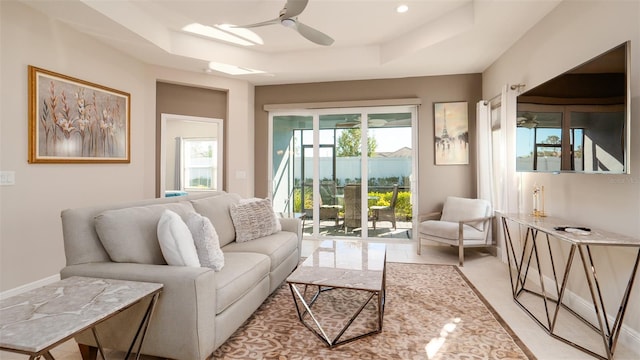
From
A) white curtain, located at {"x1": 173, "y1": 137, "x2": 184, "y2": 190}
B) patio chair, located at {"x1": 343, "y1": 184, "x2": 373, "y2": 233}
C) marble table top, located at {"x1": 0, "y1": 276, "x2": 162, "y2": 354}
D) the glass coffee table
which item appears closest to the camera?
marble table top, located at {"x1": 0, "y1": 276, "x2": 162, "y2": 354}

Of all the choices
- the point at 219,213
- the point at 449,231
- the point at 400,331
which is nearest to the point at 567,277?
the point at 400,331

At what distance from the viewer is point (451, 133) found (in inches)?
187

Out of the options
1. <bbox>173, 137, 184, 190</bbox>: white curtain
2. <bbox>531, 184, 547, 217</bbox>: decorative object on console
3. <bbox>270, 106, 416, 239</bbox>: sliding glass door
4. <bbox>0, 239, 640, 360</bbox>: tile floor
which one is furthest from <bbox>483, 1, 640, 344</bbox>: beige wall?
<bbox>173, 137, 184, 190</bbox>: white curtain

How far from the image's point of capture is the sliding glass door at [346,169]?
4.98 meters

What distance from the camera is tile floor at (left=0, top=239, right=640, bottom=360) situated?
1.93m

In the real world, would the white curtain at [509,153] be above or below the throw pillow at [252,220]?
above

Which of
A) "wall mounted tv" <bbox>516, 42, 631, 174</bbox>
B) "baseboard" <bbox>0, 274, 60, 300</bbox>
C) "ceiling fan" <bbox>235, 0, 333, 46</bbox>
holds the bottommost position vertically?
"baseboard" <bbox>0, 274, 60, 300</bbox>

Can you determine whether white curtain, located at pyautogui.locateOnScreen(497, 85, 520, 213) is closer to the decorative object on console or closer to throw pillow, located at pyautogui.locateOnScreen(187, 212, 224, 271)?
the decorative object on console

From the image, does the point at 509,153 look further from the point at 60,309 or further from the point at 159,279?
the point at 60,309

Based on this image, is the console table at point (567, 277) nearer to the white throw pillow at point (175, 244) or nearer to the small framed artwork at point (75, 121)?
the white throw pillow at point (175, 244)

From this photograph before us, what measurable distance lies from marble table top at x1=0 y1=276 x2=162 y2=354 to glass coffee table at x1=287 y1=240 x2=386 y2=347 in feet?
3.27

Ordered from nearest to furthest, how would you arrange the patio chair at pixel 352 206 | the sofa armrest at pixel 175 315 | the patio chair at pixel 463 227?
1. the sofa armrest at pixel 175 315
2. the patio chair at pixel 463 227
3. the patio chair at pixel 352 206

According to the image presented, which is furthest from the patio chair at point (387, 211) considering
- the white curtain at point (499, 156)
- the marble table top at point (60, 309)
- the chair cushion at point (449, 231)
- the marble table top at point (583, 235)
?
the marble table top at point (60, 309)

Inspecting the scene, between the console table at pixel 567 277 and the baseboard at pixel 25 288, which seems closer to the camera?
the console table at pixel 567 277
